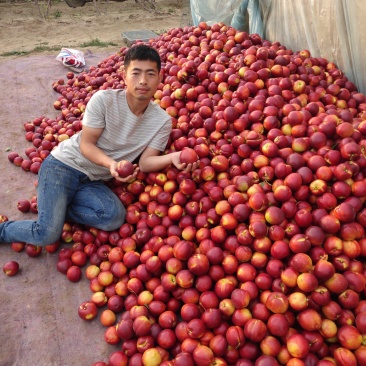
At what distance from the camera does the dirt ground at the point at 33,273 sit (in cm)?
246

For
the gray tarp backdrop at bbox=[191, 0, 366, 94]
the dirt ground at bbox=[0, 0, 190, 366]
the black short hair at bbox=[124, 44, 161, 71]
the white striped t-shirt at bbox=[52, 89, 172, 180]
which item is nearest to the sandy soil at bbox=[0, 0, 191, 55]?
the dirt ground at bbox=[0, 0, 190, 366]

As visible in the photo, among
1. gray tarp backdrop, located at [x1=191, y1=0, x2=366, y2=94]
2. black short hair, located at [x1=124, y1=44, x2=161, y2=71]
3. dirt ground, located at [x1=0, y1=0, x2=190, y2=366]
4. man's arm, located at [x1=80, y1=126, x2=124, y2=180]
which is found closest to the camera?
dirt ground, located at [x1=0, y1=0, x2=190, y2=366]

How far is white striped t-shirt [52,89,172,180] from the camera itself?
304 centimetres

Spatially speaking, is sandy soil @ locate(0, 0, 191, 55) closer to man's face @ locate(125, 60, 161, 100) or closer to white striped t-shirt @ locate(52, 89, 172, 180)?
white striped t-shirt @ locate(52, 89, 172, 180)

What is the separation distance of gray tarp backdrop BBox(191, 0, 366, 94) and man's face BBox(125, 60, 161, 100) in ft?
8.08

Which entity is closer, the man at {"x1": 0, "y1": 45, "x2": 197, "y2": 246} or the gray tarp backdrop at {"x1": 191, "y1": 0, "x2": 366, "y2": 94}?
the man at {"x1": 0, "y1": 45, "x2": 197, "y2": 246}

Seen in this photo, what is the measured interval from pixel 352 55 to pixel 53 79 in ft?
16.8

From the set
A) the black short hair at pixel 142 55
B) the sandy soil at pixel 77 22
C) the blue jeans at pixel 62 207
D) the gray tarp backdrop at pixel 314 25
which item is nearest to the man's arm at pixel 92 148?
the blue jeans at pixel 62 207

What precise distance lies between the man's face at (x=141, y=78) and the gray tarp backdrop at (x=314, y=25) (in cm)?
246

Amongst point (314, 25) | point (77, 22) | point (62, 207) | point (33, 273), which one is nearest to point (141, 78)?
point (62, 207)

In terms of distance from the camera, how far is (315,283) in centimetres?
216

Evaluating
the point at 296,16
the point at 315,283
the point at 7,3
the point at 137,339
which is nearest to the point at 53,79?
the point at 296,16

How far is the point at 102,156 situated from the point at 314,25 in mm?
3402

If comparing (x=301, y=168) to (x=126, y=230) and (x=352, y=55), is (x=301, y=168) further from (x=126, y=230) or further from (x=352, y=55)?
(x=352, y=55)
